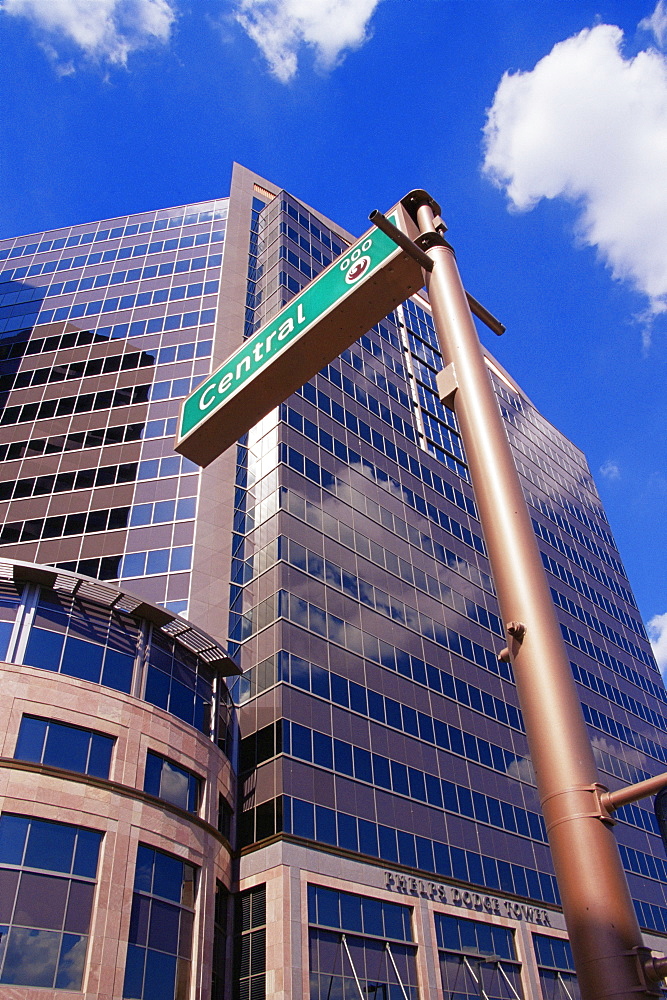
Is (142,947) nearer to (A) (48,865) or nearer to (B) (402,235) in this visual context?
(A) (48,865)

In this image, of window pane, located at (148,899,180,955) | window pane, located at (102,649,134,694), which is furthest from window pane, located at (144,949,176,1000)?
window pane, located at (102,649,134,694)

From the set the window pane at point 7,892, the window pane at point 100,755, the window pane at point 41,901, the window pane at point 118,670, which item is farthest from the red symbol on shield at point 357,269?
the window pane at point 118,670

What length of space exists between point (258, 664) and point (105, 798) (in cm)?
1048

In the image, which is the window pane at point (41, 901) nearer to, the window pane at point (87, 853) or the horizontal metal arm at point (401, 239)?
the window pane at point (87, 853)

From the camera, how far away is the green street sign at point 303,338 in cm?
658

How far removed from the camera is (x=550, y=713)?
13.6 feet

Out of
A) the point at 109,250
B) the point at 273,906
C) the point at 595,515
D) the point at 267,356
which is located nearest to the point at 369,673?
the point at 273,906

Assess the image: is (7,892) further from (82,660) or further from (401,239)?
(401,239)

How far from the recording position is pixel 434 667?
40.2 m

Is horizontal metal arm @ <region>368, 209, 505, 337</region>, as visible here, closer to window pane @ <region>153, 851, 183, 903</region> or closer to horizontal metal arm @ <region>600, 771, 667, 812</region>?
horizontal metal arm @ <region>600, 771, 667, 812</region>

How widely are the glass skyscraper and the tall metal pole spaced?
63.3ft

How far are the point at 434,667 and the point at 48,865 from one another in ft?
76.3

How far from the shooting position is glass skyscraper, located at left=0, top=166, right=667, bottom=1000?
23.2 metres

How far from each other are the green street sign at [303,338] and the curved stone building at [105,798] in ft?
54.9
